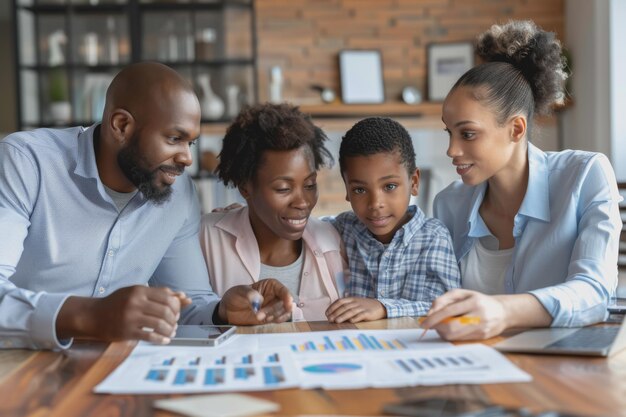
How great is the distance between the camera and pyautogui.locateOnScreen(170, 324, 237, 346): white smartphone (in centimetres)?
138

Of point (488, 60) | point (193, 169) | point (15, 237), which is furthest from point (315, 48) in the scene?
point (15, 237)

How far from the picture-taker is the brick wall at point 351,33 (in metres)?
6.38

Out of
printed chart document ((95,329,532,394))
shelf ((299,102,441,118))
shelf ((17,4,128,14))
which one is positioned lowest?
printed chart document ((95,329,532,394))

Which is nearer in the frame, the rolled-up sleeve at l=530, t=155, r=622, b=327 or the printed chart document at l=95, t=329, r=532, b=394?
the printed chart document at l=95, t=329, r=532, b=394

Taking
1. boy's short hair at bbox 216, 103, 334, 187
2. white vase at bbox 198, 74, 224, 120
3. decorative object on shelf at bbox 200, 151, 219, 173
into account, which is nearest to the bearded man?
boy's short hair at bbox 216, 103, 334, 187

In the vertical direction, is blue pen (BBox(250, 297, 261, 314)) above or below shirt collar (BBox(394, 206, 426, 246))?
below

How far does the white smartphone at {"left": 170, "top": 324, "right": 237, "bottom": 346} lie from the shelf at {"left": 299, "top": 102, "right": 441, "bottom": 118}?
4727mm

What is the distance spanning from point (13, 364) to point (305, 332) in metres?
0.51

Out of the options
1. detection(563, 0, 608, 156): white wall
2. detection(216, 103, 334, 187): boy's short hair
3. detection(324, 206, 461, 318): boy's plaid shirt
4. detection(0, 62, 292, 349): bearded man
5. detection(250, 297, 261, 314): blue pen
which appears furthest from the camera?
detection(563, 0, 608, 156): white wall

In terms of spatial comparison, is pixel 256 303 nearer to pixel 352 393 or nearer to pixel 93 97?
pixel 352 393

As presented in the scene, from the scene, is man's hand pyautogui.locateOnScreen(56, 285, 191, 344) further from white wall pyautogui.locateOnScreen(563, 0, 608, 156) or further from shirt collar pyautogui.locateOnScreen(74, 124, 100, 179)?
white wall pyautogui.locateOnScreen(563, 0, 608, 156)

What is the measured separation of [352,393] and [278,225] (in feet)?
3.48

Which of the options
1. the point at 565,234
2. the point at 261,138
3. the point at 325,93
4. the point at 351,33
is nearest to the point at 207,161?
the point at 325,93

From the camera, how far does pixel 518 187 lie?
6.75 ft
